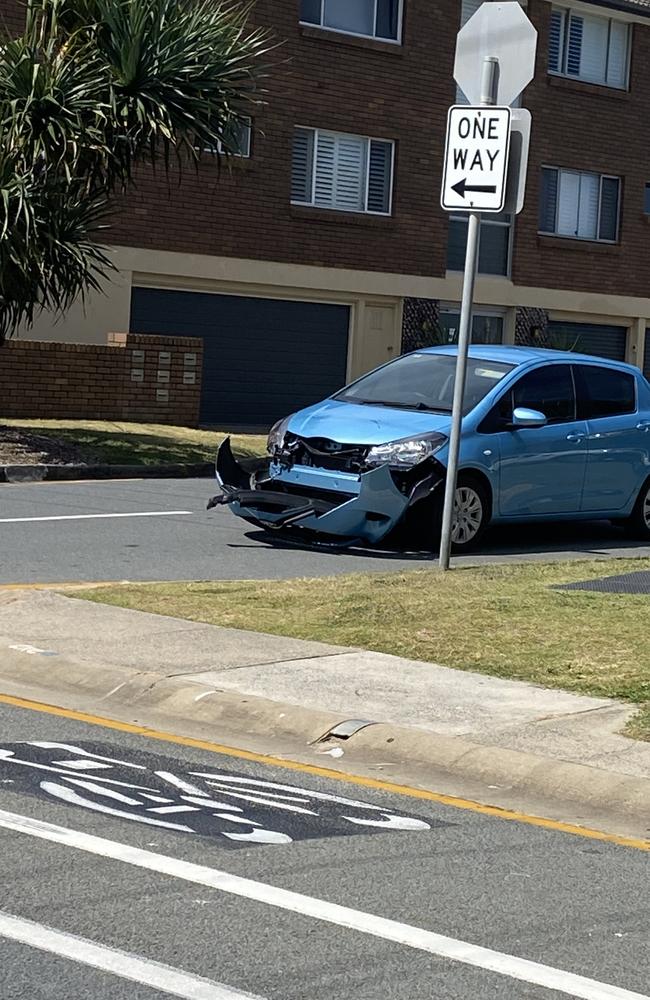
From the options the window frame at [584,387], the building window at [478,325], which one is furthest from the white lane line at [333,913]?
the building window at [478,325]

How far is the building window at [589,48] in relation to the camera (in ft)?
105

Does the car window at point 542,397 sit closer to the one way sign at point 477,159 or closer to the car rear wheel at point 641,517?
the car rear wheel at point 641,517

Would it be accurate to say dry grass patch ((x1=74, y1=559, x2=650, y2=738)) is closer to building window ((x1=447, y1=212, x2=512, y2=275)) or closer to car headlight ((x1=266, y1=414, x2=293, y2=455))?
car headlight ((x1=266, y1=414, x2=293, y2=455))

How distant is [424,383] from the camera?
14.6 meters

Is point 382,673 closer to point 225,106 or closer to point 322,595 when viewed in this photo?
point 322,595

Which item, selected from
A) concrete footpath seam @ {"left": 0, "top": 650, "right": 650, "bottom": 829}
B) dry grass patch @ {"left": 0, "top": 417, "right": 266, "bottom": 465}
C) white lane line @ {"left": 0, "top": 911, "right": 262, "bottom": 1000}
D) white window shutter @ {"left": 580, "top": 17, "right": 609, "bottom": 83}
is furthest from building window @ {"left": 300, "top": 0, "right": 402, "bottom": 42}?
white lane line @ {"left": 0, "top": 911, "right": 262, "bottom": 1000}

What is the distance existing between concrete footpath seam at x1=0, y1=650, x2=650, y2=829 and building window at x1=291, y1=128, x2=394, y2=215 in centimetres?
2080

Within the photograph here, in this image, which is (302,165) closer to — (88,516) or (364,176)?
(364,176)

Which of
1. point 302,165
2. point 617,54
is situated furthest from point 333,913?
point 617,54

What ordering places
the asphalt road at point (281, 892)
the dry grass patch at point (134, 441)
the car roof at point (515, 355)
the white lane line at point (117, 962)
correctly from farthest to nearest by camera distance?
the dry grass patch at point (134, 441) → the car roof at point (515, 355) → the asphalt road at point (281, 892) → the white lane line at point (117, 962)

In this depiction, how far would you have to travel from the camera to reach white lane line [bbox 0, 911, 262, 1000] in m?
4.48

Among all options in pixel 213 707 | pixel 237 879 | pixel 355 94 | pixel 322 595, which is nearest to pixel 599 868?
pixel 237 879

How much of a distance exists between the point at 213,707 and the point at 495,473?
6.55 m

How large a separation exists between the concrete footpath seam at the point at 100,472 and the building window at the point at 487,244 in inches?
468
